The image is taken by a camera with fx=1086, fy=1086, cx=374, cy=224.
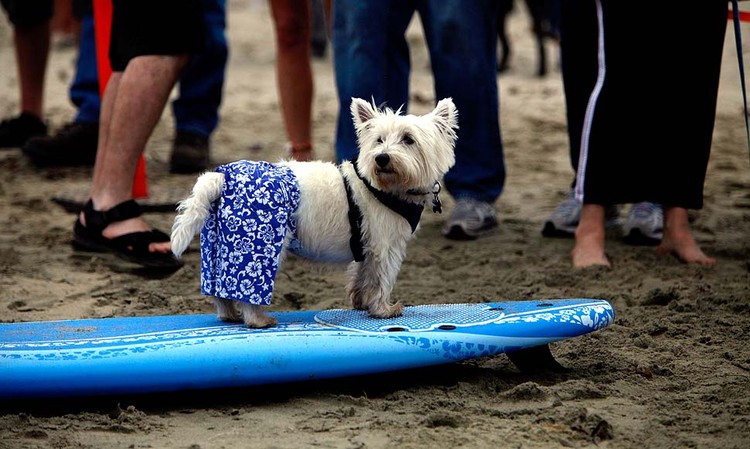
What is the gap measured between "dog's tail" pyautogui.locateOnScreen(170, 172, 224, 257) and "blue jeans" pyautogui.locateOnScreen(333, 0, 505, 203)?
6.30 ft

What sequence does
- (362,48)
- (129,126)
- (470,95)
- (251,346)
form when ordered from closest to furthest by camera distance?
(251,346)
(129,126)
(362,48)
(470,95)

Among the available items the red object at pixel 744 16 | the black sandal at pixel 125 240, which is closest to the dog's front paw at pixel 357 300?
the black sandal at pixel 125 240

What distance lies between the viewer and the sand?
291 centimetres

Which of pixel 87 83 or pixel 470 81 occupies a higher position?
pixel 87 83

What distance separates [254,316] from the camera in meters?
3.36

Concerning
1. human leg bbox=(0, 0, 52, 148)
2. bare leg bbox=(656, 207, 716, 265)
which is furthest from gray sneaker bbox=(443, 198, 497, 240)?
human leg bbox=(0, 0, 52, 148)

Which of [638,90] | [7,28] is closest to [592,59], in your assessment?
[638,90]

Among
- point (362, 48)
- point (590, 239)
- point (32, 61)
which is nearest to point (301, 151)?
point (362, 48)

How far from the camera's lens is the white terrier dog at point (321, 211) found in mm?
3223

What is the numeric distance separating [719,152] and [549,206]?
177 centimetres

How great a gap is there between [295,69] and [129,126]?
1.56 m

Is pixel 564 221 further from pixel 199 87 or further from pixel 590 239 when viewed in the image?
pixel 199 87

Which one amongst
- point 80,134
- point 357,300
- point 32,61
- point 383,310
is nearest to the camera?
point 383,310

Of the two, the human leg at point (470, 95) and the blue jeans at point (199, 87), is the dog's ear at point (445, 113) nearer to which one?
the human leg at point (470, 95)
